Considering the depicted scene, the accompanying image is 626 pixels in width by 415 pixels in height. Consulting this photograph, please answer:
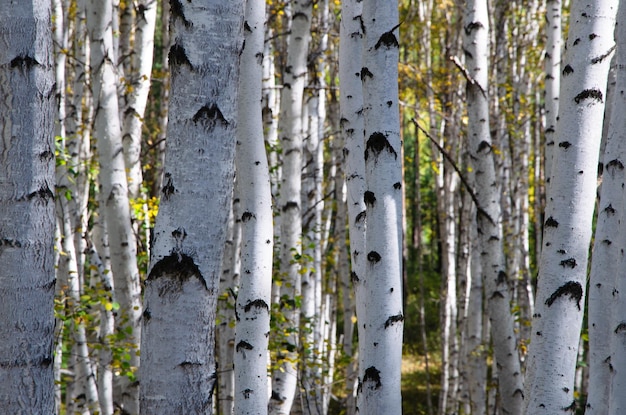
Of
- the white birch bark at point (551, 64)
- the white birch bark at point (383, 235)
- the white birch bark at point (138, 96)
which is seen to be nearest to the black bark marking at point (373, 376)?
the white birch bark at point (383, 235)

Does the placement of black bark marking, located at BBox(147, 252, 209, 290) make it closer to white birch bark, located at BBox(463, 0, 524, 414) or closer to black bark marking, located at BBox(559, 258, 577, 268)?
black bark marking, located at BBox(559, 258, 577, 268)

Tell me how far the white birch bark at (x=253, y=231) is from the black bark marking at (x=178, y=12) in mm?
1414

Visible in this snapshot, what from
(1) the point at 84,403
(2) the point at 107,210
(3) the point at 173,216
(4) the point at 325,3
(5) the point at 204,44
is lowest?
(1) the point at 84,403

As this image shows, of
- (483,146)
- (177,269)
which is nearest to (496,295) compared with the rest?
(483,146)

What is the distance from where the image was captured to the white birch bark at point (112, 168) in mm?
3975

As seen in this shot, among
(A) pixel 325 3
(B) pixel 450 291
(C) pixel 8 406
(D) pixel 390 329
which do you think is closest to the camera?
(C) pixel 8 406

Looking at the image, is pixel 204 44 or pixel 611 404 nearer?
pixel 204 44

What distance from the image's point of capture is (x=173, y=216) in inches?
53.2

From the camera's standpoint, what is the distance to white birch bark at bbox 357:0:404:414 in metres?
2.28

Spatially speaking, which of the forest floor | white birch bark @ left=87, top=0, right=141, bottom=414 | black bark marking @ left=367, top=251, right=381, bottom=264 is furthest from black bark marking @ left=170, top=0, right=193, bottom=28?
the forest floor

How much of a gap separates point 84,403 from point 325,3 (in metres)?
5.23

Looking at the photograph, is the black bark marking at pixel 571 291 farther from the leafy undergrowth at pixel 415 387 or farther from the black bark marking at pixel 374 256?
the leafy undergrowth at pixel 415 387

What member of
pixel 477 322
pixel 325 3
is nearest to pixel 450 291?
pixel 477 322

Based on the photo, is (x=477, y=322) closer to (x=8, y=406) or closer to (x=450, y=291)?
(x=450, y=291)
